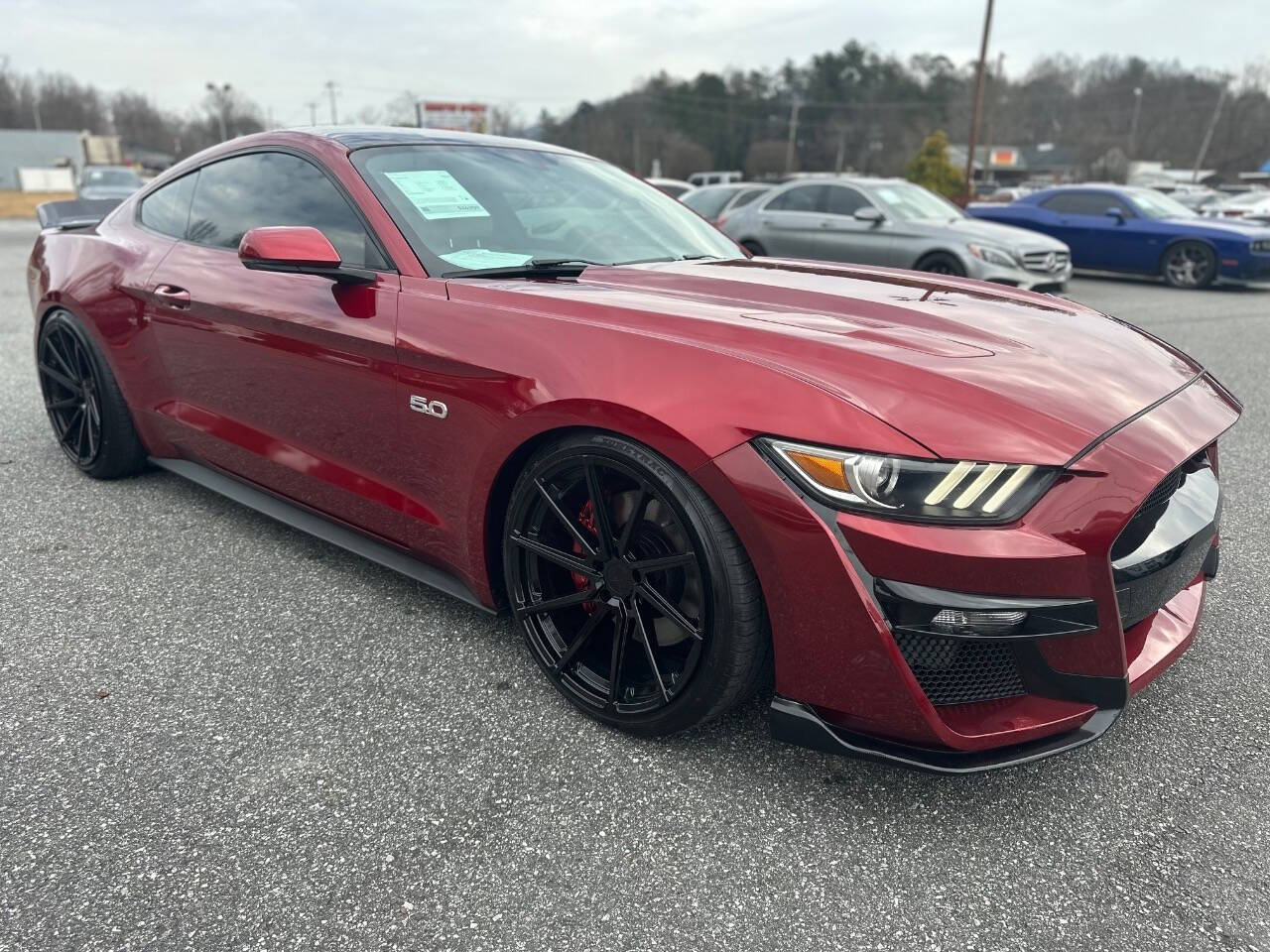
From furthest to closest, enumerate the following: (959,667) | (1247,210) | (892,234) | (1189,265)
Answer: (1247,210) < (1189,265) < (892,234) < (959,667)

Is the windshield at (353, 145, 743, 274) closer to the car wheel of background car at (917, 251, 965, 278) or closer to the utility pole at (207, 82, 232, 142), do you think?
the car wheel of background car at (917, 251, 965, 278)

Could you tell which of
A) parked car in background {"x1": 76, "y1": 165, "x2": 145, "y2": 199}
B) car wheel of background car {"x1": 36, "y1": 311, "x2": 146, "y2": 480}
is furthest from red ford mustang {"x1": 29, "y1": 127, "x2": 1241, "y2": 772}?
parked car in background {"x1": 76, "y1": 165, "x2": 145, "y2": 199}

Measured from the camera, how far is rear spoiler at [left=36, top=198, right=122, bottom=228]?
4348 millimetres

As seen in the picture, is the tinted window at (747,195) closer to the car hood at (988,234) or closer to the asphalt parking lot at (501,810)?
the car hood at (988,234)

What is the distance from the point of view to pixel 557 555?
2.12 meters

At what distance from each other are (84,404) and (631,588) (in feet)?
9.78

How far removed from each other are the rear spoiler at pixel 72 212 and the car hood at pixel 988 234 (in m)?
7.06

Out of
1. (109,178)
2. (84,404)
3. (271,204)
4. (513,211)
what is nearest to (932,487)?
(513,211)

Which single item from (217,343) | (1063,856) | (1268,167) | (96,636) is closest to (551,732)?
(1063,856)

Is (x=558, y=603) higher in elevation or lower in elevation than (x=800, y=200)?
lower

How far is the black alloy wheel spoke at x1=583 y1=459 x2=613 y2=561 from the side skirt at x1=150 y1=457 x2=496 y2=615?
1.71ft

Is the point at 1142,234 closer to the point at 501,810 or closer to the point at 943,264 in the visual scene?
the point at 943,264

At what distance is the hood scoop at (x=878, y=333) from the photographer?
188 cm

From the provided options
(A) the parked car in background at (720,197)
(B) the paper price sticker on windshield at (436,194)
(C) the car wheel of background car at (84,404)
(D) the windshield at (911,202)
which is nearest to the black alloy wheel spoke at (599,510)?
(B) the paper price sticker on windshield at (436,194)
